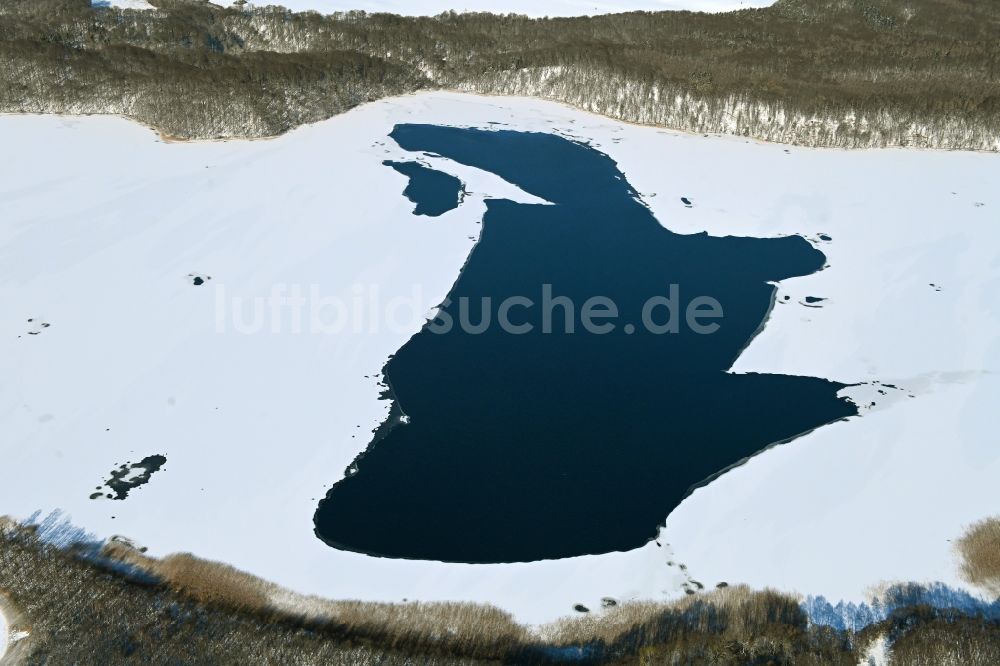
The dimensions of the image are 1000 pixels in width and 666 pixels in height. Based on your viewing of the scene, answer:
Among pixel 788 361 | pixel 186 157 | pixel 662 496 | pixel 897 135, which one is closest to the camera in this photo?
pixel 662 496

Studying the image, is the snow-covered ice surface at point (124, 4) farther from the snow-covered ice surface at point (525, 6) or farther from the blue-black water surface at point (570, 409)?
the blue-black water surface at point (570, 409)

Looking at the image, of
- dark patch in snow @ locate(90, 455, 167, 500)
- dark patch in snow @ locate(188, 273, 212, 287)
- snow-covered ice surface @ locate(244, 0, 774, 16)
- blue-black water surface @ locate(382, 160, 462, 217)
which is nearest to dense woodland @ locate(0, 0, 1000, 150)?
snow-covered ice surface @ locate(244, 0, 774, 16)

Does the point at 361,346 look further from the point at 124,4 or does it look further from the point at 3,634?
the point at 124,4

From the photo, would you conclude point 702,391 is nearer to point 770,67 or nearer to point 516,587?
point 516,587

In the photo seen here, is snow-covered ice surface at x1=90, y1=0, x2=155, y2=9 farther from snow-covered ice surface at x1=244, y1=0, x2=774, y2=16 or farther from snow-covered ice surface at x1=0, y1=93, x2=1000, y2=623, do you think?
snow-covered ice surface at x1=0, y1=93, x2=1000, y2=623

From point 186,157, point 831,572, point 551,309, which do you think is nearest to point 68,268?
point 186,157

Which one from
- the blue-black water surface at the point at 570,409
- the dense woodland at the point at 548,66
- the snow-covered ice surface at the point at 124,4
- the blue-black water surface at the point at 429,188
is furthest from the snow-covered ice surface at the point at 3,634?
the snow-covered ice surface at the point at 124,4
